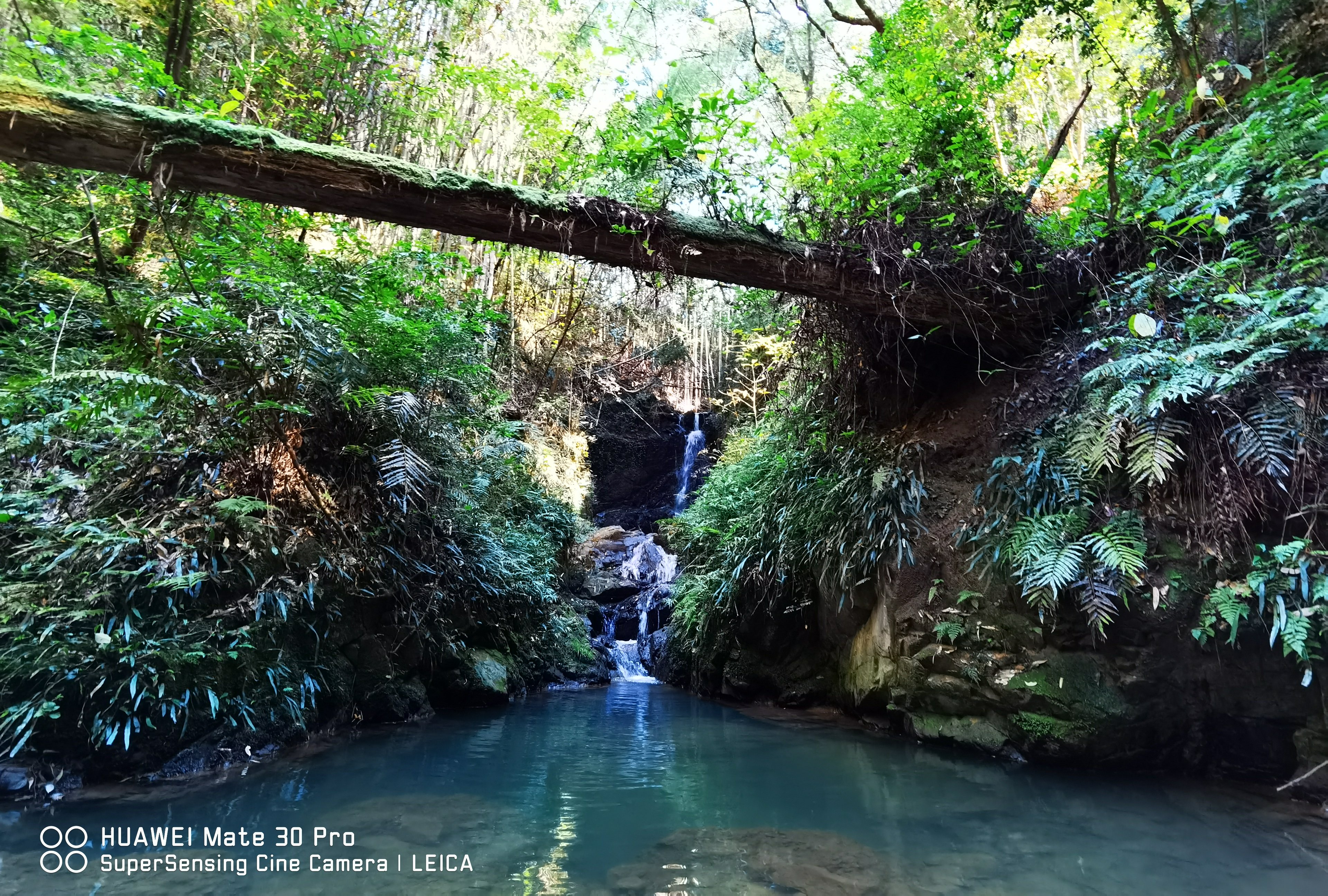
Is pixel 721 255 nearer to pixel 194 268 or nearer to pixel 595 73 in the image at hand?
pixel 194 268

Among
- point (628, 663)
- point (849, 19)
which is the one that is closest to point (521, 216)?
point (849, 19)

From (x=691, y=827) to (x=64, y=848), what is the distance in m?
2.65

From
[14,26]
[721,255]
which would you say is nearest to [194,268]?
[14,26]

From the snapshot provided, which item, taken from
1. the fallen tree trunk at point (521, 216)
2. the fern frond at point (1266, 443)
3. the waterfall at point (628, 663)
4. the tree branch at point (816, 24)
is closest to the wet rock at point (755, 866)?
the fern frond at point (1266, 443)

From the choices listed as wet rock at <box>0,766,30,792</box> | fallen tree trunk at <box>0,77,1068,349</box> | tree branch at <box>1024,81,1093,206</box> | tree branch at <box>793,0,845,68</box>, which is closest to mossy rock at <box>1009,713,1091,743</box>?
fallen tree trunk at <box>0,77,1068,349</box>

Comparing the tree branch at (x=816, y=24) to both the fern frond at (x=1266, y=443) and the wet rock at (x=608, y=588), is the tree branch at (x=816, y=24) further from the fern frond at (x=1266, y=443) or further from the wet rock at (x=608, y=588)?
the wet rock at (x=608, y=588)

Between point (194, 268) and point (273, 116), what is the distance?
3.26m

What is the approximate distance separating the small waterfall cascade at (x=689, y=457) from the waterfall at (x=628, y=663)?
466 cm

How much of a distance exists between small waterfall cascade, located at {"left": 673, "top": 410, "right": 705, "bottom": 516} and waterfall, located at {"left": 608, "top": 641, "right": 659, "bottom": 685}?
4.66 metres

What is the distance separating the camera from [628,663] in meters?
9.43

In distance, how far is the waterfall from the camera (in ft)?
30.1

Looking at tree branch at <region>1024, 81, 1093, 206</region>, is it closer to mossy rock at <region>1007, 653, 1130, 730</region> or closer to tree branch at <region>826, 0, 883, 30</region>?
mossy rock at <region>1007, 653, 1130, 730</region>

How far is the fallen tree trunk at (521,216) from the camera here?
2.79m

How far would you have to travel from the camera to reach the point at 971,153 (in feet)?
14.3
